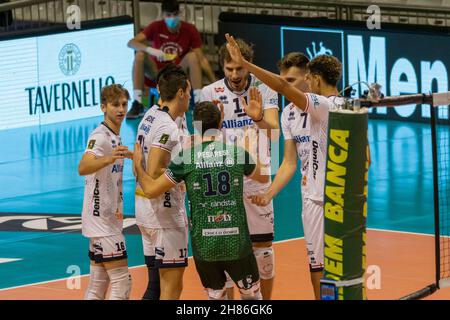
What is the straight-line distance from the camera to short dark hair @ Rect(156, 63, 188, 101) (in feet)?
33.8

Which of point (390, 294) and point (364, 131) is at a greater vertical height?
point (364, 131)

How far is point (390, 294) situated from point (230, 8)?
576 inches

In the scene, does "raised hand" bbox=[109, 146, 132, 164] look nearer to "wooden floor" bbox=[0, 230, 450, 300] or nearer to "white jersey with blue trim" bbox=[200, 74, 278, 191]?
"white jersey with blue trim" bbox=[200, 74, 278, 191]

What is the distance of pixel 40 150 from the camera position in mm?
21672

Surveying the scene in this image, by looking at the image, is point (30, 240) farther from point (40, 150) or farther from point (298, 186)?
point (40, 150)

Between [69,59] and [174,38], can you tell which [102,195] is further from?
[69,59]

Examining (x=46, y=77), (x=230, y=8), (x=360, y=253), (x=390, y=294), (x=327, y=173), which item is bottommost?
(x=390, y=294)

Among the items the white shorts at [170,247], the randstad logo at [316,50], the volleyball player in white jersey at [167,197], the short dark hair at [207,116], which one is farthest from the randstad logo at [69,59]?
the short dark hair at [207,116]

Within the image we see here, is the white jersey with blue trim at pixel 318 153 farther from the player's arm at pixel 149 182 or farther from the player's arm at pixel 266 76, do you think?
the player's arm at pixel 149 182

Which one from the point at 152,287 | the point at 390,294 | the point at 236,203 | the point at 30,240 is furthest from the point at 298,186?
the point at 236,203

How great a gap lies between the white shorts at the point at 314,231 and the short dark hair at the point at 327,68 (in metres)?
1.14

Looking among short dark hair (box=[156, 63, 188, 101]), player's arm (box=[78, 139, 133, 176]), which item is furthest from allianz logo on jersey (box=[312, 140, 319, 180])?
player's arm (box=[78, 139, 133, 176])

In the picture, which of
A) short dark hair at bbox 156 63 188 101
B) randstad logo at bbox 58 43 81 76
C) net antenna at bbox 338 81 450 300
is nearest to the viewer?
net antenna at bbox 338 81 450 300

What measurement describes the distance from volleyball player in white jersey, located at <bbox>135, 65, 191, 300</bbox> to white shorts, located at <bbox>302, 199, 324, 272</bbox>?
3.69 ft
